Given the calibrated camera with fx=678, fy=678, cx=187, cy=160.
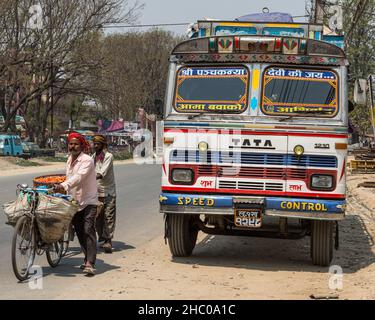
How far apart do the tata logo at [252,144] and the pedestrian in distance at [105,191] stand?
2115 millimetres

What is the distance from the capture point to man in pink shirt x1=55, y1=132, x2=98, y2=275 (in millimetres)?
8086

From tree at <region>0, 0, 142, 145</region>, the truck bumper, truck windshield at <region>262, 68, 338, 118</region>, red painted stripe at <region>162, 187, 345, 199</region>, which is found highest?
tree at <region>0, 0, 142, 145</region>

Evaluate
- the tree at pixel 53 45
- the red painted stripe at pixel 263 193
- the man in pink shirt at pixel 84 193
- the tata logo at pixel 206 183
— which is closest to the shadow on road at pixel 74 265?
the man in pink shirt at pixel 84 193

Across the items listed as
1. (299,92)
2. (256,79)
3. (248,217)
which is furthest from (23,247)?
(299,92)

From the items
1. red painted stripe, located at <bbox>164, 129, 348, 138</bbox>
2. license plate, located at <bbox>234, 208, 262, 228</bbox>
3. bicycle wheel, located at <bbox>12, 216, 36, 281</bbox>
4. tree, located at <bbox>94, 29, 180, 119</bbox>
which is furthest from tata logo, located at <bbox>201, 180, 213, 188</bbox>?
tree, located at <bbox>94, 29, 180, 119</bbox>

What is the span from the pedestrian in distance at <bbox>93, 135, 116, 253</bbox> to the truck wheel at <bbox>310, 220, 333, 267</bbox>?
300 cm

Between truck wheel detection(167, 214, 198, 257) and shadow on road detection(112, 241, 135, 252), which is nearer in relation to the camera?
truck wheel detection(167, 214, 198, 257)

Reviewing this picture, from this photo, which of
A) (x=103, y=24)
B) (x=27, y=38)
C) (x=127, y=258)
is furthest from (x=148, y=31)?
(x=127, y=258)

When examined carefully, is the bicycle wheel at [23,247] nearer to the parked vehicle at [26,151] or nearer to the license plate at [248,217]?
the license plate at [248,217]

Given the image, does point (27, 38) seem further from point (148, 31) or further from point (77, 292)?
point (77, 292)

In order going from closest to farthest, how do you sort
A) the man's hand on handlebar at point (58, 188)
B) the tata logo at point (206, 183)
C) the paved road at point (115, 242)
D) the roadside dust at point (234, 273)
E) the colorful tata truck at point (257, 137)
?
1. the roadside dust at point (234, 273)
2. the paved road at point (115, 242)
3. the man's hand on handlebar at point (58, 188)
4. the colorful tata truck at point (257, 137)
5. the tata logo at point (206, 183)

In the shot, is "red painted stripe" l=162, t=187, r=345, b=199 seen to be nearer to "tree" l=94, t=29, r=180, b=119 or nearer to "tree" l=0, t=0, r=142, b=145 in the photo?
"tree" l=0, t=0, r=142, b=145

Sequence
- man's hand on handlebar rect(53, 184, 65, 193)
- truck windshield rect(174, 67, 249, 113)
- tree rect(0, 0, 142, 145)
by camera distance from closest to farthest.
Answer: man's hand on handlebar rect(53, 184, 65, 193)
truck windshield rect(174, 67, 249, 113)
tree rect(0, 0, 142, 145)

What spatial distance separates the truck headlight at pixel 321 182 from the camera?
852 centimetres
